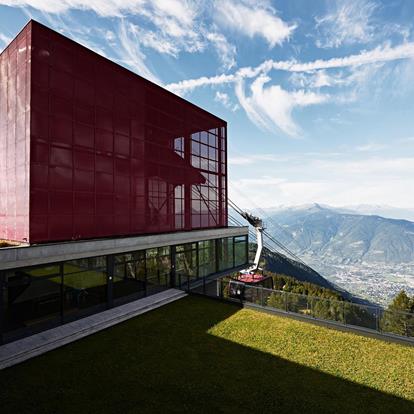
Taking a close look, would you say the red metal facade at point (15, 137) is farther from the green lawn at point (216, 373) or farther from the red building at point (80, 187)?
the green lawn at point (216, 373)

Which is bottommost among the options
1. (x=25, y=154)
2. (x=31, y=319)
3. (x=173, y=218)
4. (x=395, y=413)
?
(x=395, y=413)

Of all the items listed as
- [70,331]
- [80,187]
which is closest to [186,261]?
[80,187]

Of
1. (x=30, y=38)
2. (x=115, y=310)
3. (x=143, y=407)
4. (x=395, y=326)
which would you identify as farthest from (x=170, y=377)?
(x=30, y=38)

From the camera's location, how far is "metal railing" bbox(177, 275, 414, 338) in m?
13.6

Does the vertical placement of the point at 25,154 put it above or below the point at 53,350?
above

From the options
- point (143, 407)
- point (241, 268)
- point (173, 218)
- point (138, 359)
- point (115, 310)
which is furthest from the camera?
point (241, 268)

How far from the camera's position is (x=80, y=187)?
16.9 metres

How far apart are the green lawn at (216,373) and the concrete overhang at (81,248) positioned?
4137 mm

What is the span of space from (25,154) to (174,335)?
11815 millimetres

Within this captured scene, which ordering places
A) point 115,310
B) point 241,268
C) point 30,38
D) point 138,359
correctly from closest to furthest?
point 138,359 → point 30,38 → point 115,310 → point 241,268

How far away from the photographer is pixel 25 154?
14.9 meters

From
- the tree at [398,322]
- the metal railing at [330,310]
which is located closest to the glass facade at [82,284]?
the metal railing at [330,310]

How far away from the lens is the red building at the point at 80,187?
1420 cm

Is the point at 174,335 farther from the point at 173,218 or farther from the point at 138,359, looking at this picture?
the point at 173,218
